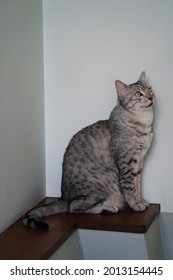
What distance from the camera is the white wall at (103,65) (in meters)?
2.04

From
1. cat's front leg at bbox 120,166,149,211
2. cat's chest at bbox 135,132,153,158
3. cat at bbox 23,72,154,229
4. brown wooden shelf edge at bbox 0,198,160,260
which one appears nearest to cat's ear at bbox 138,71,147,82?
cat at bbox 23,72,154,229

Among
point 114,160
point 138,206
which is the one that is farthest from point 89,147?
point 138,206

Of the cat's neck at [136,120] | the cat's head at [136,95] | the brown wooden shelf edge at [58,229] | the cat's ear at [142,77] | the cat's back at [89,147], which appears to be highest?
the cat's ear at [142,77]

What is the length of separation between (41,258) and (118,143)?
0.79 metres

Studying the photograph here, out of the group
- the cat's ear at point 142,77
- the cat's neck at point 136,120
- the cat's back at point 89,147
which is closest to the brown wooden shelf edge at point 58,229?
the cat's back at point 89,147

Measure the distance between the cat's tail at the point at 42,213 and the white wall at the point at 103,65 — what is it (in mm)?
304

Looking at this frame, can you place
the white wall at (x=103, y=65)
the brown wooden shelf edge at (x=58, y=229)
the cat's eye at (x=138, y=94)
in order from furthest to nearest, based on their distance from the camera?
the white wall at (x=103, y=65) → the cat's eye at (x=138, y=94) → the brown wooden shelf edge at (x=58, y=229)

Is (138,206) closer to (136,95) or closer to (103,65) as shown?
(136,95)

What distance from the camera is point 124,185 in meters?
1.96

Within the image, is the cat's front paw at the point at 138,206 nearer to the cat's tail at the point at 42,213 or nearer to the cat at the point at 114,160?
the cat at the point at 114,160

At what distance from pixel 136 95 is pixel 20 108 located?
62cm

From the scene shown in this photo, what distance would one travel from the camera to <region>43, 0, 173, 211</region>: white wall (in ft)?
6.70
